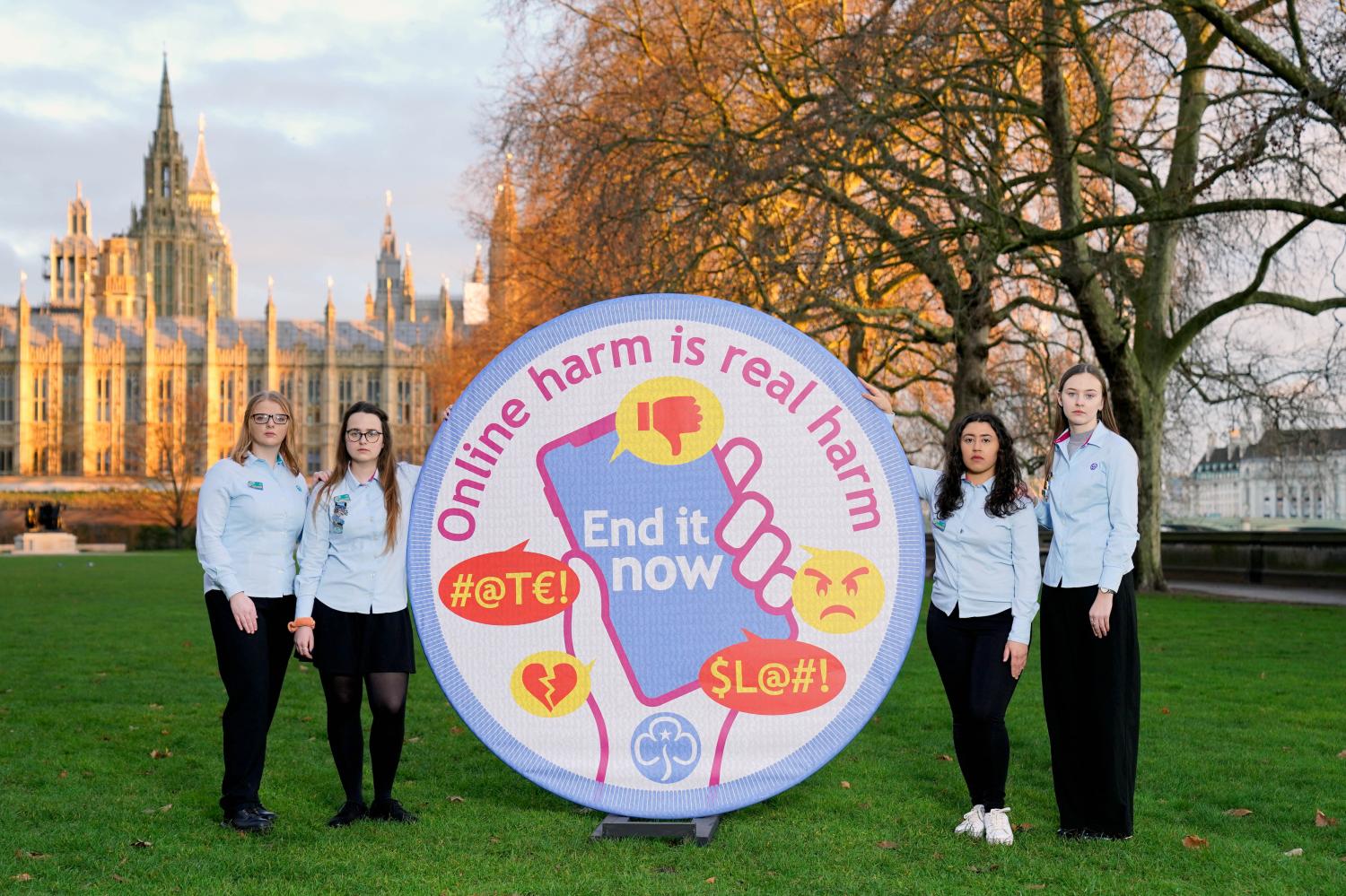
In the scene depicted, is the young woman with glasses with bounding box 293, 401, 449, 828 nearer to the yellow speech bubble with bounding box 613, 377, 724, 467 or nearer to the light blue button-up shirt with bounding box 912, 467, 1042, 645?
the yellow speech bubble with bounding box 613, 377, 724, 467

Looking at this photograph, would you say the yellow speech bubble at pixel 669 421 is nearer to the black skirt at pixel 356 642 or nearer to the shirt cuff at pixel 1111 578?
the black skirt at pixel 356 642

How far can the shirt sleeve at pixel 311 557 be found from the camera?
16.4 feet

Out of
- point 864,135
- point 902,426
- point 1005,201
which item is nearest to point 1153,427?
point 1005,201

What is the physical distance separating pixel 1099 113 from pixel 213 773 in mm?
11946

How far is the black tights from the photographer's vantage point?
5039 mm

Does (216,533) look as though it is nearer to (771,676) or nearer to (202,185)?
(771,676)

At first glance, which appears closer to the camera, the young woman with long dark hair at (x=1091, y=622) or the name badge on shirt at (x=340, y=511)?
the young woman with long dark hair at (x=1091, y=622)

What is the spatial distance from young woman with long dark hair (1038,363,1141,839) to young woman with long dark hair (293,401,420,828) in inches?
95.3

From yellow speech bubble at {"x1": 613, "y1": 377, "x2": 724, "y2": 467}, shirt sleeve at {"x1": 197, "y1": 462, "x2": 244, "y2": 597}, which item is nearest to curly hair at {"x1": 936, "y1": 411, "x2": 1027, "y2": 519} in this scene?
yellow speech bubble at {"x1": 613, "y1": 377, "x2": 724, "y2": 467}

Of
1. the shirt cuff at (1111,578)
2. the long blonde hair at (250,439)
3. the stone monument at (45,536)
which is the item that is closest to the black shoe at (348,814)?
the long blonde hair at (250,439)

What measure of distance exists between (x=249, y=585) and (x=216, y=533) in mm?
232

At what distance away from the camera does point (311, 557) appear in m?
5.01

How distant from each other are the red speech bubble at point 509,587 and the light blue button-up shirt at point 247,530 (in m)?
0.64

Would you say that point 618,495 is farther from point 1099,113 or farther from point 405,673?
point 1099,113
